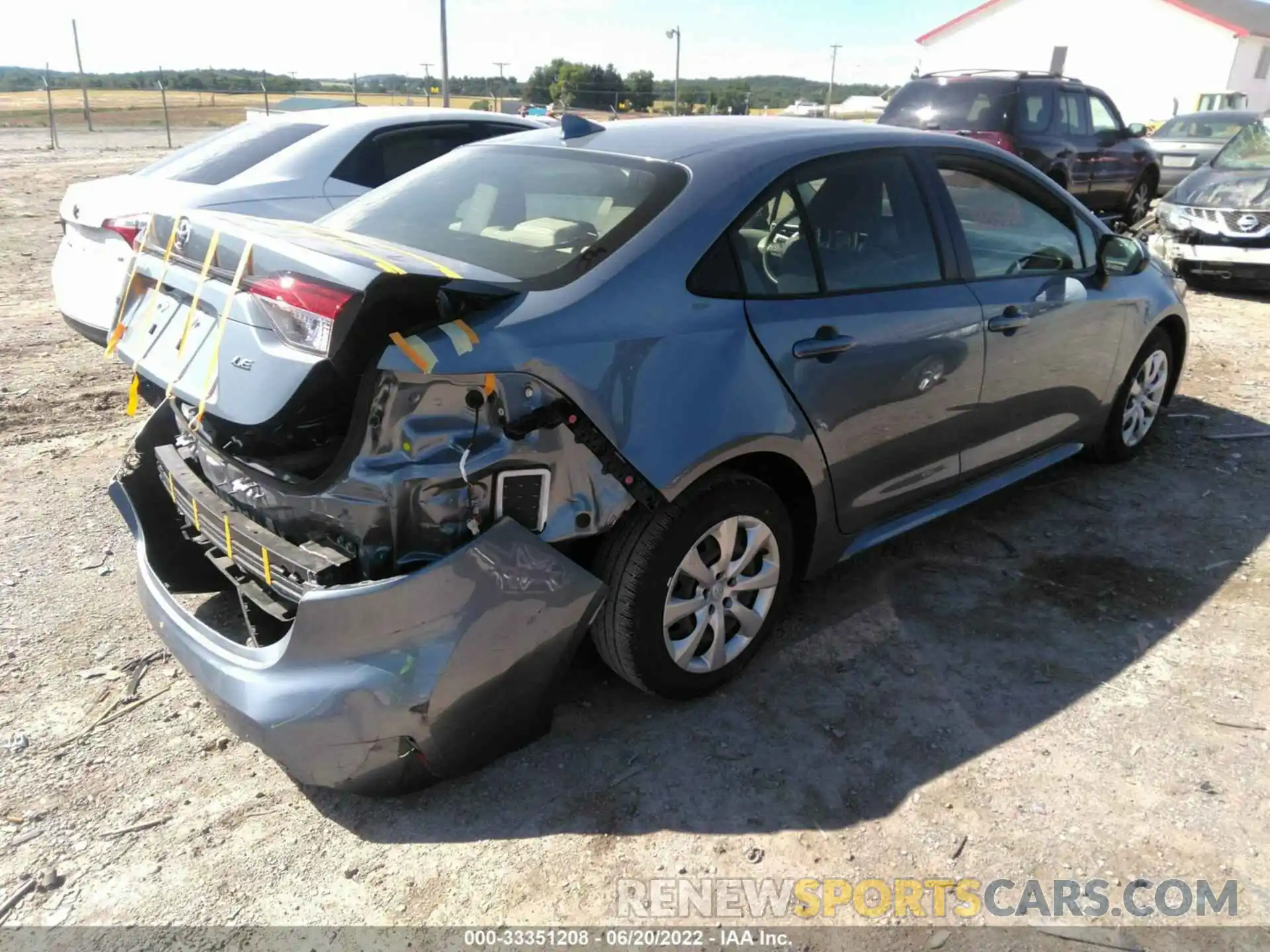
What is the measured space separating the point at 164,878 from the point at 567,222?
208cm

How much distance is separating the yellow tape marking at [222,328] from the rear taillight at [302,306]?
0.11m

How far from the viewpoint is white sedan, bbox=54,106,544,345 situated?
18.0 ft

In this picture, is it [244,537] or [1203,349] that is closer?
[244,537]

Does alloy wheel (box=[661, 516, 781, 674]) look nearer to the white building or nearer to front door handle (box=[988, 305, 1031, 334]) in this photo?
front door handle (box=[988, 305, 1031, 334])

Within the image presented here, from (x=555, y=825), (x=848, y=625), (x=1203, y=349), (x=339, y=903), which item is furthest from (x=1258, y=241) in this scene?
(x=339, y=903)

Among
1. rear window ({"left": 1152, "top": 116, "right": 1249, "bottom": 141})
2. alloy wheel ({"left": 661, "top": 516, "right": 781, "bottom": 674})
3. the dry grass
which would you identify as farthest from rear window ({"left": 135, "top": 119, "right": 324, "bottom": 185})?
the dry grass

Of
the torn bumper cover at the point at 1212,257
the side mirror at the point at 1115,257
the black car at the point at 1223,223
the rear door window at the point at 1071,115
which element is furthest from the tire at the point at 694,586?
the rear door window at the point at 1071,115

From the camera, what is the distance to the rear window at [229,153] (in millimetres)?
6164

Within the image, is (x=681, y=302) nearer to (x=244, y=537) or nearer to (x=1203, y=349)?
(x=244, y=537)

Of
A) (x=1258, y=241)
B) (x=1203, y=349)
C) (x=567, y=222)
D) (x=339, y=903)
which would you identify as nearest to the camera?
(x=339, y=903)

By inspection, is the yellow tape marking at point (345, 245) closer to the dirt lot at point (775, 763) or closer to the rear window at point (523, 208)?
the rear window at point (523, 208)

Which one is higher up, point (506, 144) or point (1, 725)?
point (506, 144)

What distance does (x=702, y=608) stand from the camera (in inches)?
115

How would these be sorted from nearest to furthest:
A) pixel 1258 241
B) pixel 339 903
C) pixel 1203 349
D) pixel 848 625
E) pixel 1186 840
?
pixel 339 903 → pixel 1186 840 → pixel 848 625 → pixel 1203 349 → pixel 1258 241
